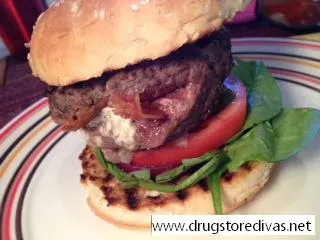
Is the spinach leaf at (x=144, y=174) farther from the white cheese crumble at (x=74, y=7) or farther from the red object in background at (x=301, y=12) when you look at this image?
the red object in background at (x=301, y=12)

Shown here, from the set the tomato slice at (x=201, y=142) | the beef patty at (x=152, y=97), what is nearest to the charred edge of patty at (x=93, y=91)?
the beef patty at (x=152, y=97)

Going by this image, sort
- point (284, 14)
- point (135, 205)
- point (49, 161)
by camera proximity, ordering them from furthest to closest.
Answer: point (284, 14) < point (49, 161) < point (135, 205)

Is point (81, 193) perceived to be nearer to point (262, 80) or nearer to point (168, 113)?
point (168, 113)

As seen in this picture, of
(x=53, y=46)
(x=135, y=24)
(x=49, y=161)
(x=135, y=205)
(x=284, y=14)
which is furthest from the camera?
(x=284, y=14)

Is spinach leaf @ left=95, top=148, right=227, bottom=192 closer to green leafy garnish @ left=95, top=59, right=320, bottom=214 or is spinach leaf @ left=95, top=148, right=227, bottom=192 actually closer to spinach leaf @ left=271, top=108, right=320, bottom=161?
green leafy garnish @ left=95, top=59, right=320, bottom=214

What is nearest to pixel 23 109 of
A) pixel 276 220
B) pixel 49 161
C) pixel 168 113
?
pixel 49 161

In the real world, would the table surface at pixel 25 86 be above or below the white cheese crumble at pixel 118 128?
A: below

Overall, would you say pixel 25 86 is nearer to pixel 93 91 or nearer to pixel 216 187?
pixel 93 91
